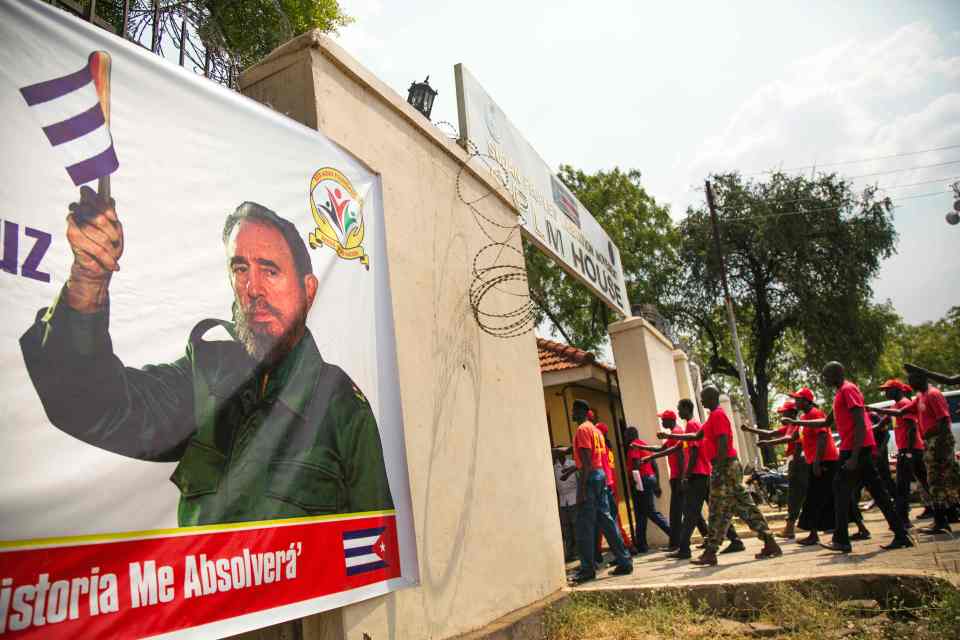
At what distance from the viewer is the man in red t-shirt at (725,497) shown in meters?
6.97

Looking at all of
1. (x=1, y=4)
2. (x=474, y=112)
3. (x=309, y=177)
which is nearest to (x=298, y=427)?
(x=309, y=177)

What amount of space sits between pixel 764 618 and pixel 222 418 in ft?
13.7

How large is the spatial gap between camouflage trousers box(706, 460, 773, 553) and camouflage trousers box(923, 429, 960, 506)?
2.01 metres

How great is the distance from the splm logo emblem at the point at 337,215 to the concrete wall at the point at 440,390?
34 cm

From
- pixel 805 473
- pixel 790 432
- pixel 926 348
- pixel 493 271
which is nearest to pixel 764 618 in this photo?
pixel 493 271

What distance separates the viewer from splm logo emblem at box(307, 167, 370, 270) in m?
3.88

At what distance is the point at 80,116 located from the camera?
8.65 feet

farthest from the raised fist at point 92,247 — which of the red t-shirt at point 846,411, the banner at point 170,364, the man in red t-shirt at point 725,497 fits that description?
the red t-shirt at point 846,411

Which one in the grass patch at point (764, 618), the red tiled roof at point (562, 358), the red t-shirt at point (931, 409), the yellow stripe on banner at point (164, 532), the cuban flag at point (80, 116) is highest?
the red tiled roof at point (562, 358)

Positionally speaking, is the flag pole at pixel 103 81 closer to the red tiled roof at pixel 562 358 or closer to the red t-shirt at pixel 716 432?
the red t-shirt at pixel 716 432

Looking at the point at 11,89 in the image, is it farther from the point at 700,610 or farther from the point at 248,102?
the point at 700,610

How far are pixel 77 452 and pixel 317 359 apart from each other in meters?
1.40

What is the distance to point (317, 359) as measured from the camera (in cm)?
362

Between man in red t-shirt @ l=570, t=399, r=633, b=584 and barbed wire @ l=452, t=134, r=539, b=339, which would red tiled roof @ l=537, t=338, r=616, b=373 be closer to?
man in red t-shirt @ l=570, t=399, r=633, b=584
